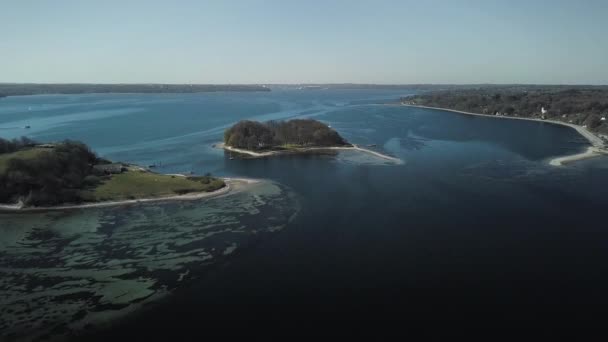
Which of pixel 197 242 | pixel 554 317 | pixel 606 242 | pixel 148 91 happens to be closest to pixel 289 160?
pixel 197 242

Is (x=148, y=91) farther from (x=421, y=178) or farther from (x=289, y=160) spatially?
(x=421, y=178)

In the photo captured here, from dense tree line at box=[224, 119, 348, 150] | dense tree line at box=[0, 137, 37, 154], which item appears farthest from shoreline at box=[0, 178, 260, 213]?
dense tree line at box=[224, 119, 348, 150]

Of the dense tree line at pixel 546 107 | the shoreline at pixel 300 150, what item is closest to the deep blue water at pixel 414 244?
the shoreline at pixel 300 150

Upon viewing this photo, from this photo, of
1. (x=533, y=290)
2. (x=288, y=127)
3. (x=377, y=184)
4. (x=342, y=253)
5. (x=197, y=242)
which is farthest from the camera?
(x=288, y=127)

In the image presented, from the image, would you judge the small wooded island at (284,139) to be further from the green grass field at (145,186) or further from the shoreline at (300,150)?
the green grass field at (145,186)

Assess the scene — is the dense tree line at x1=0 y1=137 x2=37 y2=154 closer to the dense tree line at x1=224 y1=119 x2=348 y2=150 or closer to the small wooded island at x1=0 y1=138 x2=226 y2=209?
the small wooded island at x1=0 y1=138 x2=226 y2=209

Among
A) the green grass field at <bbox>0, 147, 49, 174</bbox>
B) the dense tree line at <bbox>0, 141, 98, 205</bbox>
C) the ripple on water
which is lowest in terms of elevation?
the ripple on water
